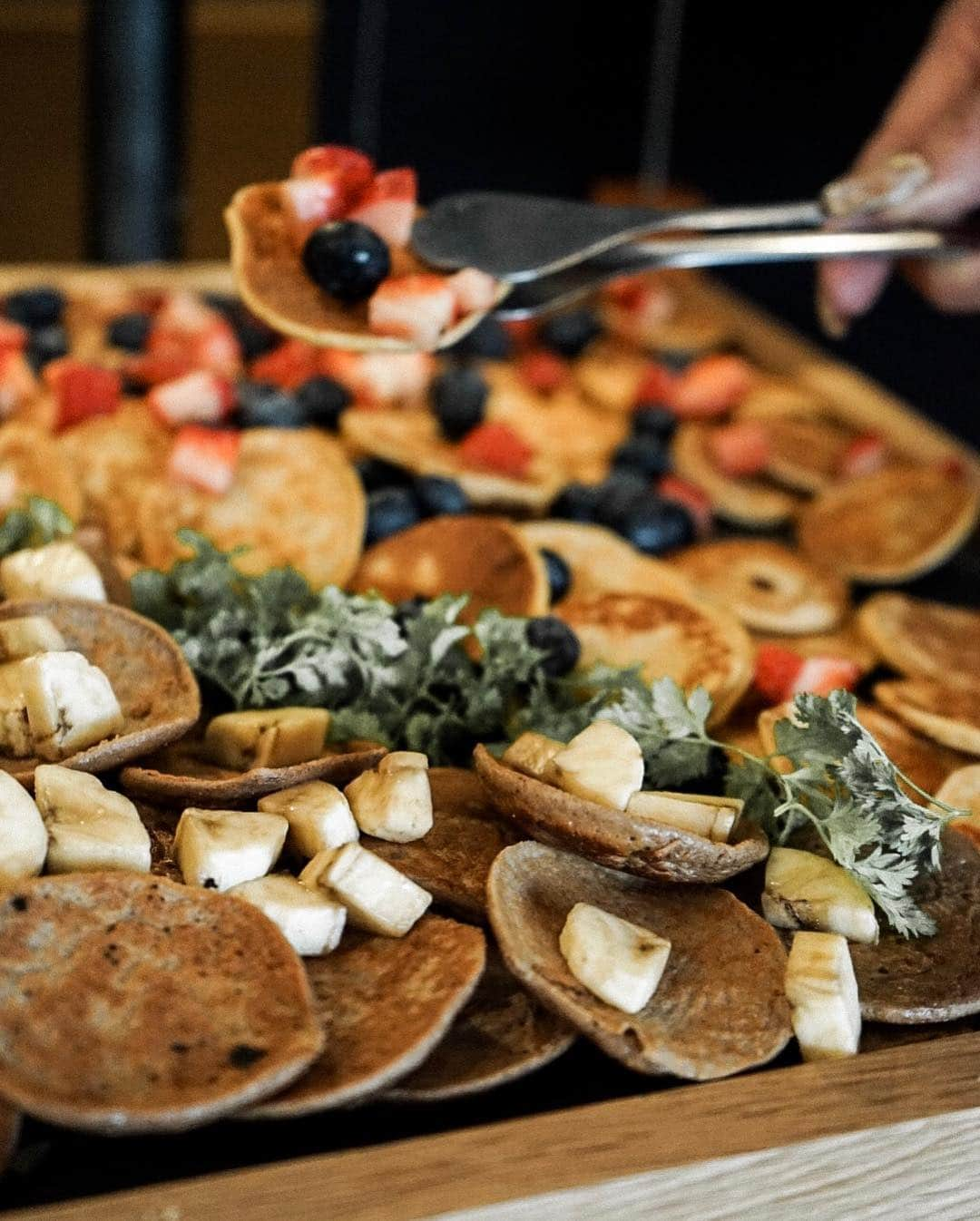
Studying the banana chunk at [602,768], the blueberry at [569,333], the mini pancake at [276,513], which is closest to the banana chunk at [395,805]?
the banana chunk at [602,768]

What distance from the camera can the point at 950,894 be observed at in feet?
3.99

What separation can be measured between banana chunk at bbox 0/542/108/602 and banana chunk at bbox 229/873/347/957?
Result: 42cm

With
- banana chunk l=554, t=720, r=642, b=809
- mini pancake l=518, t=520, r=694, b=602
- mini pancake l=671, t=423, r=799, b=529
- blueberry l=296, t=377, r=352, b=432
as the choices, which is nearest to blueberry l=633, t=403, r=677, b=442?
mini pancake l=671, t=423, r=799, b=529

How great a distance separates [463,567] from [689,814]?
0.62 metres

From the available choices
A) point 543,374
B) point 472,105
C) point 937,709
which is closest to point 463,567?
point 937,709

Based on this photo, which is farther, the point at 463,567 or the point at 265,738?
the point at 463,567

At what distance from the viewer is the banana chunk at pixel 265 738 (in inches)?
48.7

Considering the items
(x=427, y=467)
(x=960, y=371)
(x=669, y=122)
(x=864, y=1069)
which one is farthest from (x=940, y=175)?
(x=669, y=122)

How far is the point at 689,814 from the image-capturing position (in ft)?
3.67

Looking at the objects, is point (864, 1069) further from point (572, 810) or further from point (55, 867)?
point (55, 867)

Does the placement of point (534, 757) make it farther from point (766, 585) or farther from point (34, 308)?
point (34, 308)

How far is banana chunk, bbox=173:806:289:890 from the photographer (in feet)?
3.46

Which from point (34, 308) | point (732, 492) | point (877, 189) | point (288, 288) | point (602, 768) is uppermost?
point (877, 189)

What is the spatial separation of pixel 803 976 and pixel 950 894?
0.22 metres
